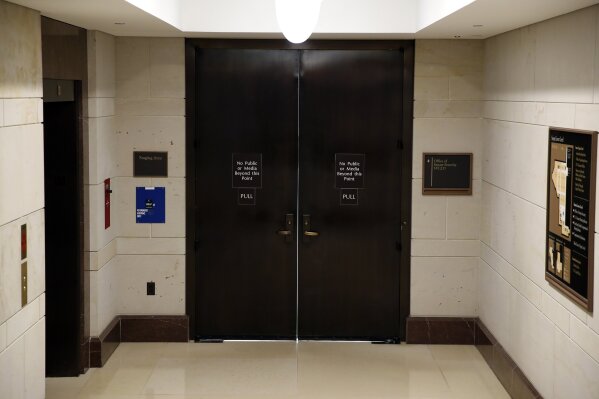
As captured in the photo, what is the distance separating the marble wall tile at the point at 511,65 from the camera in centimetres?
605

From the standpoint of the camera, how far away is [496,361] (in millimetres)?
6836

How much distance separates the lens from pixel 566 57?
5246 mm

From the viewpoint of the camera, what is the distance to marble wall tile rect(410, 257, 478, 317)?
25.3ft

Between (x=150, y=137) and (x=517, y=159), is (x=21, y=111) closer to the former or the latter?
(x=150, y=137)

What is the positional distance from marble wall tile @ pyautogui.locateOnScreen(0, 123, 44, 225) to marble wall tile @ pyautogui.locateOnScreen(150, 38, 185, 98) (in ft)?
7.53

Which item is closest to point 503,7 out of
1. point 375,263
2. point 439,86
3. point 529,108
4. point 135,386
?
point 529,108

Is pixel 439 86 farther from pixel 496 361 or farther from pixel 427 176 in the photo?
pixel 496 361

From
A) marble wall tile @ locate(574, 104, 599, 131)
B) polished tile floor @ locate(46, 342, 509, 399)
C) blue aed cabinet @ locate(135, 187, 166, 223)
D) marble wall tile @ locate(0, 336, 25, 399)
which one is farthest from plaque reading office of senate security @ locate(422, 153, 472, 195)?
marble wall tile @ locate(0, 336, 25, 399)

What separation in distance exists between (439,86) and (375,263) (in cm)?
165

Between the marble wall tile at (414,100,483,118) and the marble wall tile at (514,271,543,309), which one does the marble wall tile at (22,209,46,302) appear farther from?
the marble wall tile at (414,100,483,118)

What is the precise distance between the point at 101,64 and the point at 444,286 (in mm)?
3483

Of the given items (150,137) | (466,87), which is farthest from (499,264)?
(150,137)

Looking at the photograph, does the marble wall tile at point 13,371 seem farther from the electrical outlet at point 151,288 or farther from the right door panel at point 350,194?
the right door panel at point 350,194

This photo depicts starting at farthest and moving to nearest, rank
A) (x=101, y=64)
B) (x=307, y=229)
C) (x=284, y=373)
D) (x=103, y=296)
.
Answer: (x=307, y=229)
(x=103, y=296)
(x=101, y=64)
(x=284, y=373)
